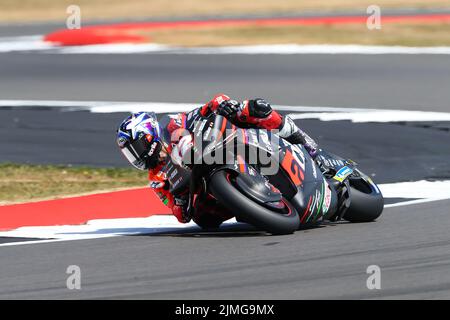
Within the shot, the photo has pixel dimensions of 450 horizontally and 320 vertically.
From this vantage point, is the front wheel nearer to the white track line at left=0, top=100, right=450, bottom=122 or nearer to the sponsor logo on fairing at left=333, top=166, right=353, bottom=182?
the sponsor logo on fairing at left=333, top=166, right=353, bottom=182

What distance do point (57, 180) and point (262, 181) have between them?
14.5 feet

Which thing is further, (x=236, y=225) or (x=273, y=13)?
(x=273, y=13)

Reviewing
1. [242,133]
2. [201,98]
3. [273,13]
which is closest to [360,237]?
[242,133]

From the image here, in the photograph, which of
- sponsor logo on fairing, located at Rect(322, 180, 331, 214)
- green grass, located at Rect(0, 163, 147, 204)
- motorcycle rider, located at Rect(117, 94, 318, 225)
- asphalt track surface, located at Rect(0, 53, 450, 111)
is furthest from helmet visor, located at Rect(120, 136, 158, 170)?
asphalt track surface, located at Rect(0, 53, 450, 111)

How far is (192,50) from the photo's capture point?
74.7 feet

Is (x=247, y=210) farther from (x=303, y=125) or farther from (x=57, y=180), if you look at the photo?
(x=303, y=125)

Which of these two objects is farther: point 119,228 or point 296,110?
point 296,110

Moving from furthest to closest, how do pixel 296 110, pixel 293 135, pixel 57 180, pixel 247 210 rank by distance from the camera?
pixel 296 110, pixel 57 180, pixel 293 135, pixel 247 210

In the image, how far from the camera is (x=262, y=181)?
847cm

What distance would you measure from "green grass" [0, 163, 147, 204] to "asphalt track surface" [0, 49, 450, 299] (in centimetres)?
46

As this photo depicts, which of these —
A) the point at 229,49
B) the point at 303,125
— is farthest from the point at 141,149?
the point at 229,49

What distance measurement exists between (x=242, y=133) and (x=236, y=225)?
1.02m
